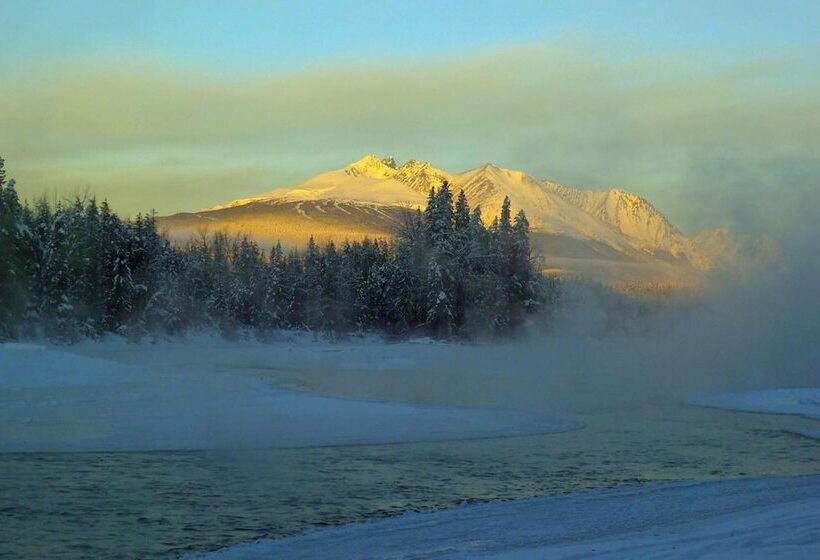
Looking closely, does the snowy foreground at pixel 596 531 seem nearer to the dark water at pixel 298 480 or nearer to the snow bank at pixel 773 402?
the dark water at pixel 298 480

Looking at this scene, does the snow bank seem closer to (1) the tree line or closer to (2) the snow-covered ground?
(2) the snow-covered ground

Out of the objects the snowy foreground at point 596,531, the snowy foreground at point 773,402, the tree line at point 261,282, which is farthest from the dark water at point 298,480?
the tree line at point 261,282

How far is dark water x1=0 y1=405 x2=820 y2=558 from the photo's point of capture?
13.4 metres

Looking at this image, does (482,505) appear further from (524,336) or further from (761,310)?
(524,336)

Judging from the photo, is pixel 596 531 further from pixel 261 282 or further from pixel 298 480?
pixel 261 282

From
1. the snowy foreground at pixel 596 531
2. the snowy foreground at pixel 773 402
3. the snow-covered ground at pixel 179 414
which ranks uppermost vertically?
the snowy foreground at pixel 596 531

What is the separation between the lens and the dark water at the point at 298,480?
13.4 meters

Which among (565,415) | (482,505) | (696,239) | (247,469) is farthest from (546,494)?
(696,239)

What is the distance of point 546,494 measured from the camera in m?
16.7

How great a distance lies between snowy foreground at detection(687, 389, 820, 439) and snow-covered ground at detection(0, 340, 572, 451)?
30.4 ft

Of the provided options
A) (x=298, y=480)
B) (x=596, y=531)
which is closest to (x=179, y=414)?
(x=298, y=480)

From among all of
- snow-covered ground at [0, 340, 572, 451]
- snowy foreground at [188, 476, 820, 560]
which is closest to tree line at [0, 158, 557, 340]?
snow-covered ground at [0, 340, 572, 451]

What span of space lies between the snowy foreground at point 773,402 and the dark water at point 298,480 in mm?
7532

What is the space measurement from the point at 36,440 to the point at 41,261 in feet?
185
